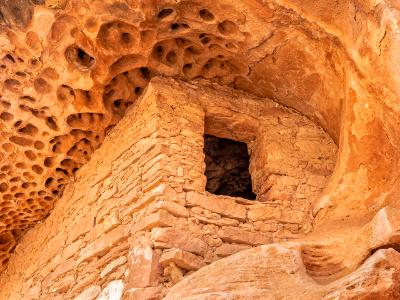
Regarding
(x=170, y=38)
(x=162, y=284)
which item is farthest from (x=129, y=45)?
(x=162, y=284)

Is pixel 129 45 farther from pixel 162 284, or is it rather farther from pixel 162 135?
pixel 162 284

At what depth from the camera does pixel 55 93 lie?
4.80m

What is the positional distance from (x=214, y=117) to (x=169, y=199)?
1.35 m

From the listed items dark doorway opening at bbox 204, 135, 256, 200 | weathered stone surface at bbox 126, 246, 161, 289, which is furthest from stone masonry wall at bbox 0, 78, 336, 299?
dark doorway opening at bbox 204, 135, 256, 200

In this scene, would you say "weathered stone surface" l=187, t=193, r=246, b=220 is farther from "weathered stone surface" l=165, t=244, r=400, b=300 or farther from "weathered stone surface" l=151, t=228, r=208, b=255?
"weathered stone surface" l=165, t=244, r=400, b=300

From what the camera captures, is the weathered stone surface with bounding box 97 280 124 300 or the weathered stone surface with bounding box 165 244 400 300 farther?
the weathered stone surface with bounding box 97 280 124 300

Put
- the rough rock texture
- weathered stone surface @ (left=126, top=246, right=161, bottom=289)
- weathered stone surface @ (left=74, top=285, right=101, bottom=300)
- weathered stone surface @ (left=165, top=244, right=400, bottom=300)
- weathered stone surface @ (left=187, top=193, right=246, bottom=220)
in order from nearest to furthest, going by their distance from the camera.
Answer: weathered stone surface @ (left=165, top=244, right=400, bottom=300) < weathered stone surface @ (left=126, top=246, right=161, bottom=289) < the rough rock texture < weathered stone surface @ (left=74, top=285, right=101, bottom=300) < weathered stone surface @ (left=187, top=193, right=246, bottom=220)

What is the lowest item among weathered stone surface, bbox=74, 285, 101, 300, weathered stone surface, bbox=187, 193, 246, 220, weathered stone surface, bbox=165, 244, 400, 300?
weathered stone surface, bbox=165, 244, 400, 300

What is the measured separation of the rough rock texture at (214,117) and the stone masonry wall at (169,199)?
0.06 ft

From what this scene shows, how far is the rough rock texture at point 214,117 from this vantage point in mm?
3447

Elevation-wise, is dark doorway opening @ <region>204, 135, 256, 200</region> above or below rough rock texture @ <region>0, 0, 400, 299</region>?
above

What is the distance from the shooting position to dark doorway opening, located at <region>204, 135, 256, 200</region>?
6.53 m

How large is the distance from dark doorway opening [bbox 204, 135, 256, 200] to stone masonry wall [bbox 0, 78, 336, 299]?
1413 millimetres

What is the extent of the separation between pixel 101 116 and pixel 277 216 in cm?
212
